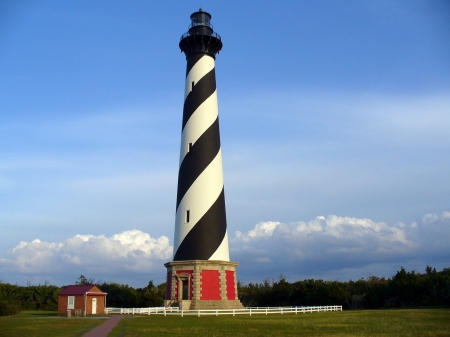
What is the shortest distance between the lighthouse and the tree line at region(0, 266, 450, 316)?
42.6 feet

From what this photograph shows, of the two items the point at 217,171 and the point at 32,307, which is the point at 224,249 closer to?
the point at 217,171

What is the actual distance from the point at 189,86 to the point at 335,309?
1727 cm

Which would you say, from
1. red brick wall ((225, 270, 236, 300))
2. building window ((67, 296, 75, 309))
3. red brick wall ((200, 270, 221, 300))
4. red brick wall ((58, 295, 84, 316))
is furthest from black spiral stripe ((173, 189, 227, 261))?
building window ((67, 296, 75, 309))

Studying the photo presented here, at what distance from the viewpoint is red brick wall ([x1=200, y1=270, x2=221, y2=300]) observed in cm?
2504

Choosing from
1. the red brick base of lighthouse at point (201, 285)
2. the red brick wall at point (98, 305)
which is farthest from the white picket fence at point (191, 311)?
the red brick base of lighthouse at point (201, 285)

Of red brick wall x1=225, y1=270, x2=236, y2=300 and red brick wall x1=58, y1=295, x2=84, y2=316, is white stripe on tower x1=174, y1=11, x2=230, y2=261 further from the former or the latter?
red brick wall x1=58, y1=295, x2=84, y2=316

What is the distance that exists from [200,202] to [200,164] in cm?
227

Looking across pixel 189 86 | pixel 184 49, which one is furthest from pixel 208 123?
pixel 184 49

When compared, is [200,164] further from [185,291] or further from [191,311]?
[191,311]

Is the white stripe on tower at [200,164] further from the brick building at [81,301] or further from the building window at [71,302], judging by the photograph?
the building window at [71,302]

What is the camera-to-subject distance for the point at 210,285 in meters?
25.2

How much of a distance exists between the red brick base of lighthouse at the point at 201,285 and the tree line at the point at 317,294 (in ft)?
40.7

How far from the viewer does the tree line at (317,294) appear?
36219mm

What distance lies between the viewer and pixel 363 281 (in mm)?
42719
